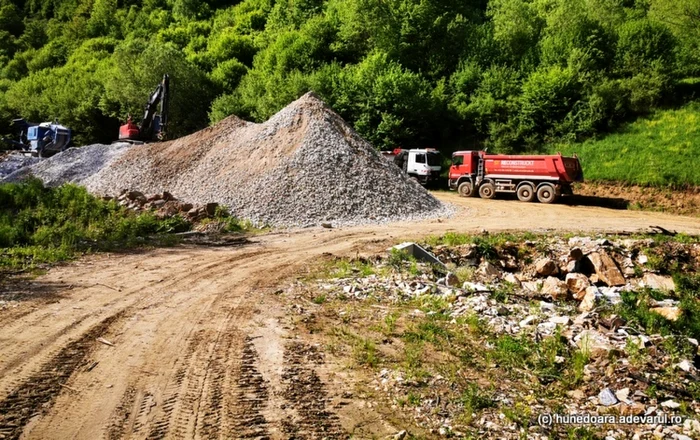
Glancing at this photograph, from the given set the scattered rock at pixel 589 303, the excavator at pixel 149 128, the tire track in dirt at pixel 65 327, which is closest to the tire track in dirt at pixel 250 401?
the tire track in dirt at pixel 65 327

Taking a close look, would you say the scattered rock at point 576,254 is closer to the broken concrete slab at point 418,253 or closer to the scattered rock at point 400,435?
the broken concrete slab at point 418,253

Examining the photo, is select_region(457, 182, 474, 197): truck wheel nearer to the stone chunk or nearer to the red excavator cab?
the stone chunk

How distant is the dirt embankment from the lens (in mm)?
21252

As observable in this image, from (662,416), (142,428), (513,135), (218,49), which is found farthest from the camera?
(218,49)

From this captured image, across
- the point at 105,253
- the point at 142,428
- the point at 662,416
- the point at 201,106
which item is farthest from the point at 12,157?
the point at 662,416

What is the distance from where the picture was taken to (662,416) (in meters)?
4.35

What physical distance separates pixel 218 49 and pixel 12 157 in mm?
27759

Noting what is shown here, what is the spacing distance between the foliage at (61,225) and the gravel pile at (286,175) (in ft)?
9.52

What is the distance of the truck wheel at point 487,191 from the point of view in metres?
23.9

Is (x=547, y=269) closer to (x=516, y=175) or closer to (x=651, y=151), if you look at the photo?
(x=516, y=175)

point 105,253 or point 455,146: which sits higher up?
point 455,146

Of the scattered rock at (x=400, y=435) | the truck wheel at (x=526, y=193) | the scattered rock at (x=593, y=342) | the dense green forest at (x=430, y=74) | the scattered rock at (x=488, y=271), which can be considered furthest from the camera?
the dense green forest at (x=430, y=74)

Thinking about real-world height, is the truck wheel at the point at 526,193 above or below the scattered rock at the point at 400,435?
above

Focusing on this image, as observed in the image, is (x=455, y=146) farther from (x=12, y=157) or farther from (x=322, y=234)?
(x=12, y=157)
